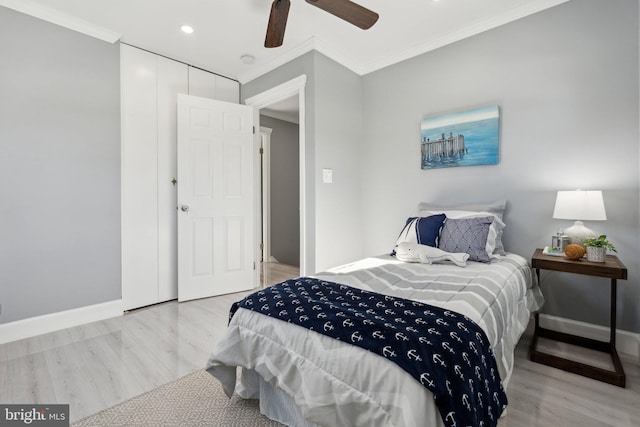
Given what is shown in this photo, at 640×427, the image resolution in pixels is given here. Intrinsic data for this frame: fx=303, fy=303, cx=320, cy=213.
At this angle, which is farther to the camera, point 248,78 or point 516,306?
point 248,78

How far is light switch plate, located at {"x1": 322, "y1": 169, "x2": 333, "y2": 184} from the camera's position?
3.04 metres

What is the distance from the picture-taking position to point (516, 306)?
1777mm

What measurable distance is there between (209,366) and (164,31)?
2.84m

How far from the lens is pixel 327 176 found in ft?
10.1

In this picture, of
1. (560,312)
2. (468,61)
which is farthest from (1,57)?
(560,312)

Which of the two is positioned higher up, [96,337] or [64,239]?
A: [64,239]

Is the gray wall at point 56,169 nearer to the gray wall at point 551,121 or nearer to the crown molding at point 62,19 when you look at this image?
the crown molding at point 62,19

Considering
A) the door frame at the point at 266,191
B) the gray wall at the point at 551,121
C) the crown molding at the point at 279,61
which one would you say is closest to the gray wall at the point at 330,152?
the crown molding at the point at 279,61

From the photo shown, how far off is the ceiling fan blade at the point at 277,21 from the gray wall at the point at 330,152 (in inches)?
33.0

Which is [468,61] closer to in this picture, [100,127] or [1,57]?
[100,127]

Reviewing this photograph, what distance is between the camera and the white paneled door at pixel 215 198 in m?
3.17

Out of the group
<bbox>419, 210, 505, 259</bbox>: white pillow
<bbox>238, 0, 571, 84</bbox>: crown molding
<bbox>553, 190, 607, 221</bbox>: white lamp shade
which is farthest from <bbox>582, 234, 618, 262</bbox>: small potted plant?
<bbox>238, 0, 571, 84</bbox>: crown molding

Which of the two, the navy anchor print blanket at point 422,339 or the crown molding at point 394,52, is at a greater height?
the crown molding at point 394,52

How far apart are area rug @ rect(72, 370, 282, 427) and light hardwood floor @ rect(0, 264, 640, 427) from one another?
88mm
